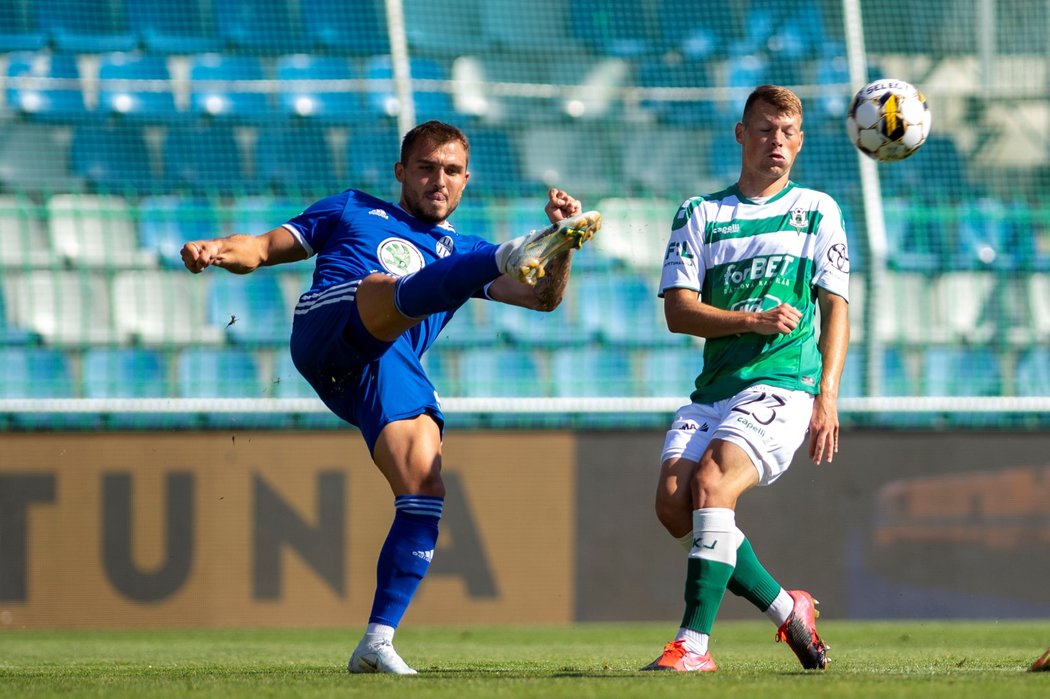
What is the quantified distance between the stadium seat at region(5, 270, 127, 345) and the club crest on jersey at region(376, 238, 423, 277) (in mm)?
6813

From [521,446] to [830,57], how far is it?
5851 mm

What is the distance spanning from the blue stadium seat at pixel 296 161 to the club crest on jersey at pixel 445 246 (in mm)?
→ 7129

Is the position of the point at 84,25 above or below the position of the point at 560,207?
above

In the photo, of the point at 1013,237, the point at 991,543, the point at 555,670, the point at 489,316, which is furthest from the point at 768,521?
the point at 555,670

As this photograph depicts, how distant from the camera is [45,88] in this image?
13.0 m

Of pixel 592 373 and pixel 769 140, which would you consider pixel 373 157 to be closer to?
pixel 592 373

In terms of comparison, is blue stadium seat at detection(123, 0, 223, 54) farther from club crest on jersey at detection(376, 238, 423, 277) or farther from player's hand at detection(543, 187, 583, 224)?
player's hand at detection(543, 187, 583, 224)

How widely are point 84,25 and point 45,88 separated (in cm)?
99

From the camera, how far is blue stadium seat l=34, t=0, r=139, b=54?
13516mm

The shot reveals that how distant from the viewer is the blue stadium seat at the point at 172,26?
13.6m

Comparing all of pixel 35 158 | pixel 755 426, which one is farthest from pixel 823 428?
pixel 35 158

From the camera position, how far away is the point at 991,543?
10531 mm

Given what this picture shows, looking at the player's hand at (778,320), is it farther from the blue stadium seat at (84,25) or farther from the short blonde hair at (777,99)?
the blue stadium seat at (84,25)

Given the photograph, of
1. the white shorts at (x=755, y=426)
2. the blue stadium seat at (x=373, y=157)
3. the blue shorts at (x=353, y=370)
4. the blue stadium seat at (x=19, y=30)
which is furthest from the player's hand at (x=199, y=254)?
the blue stadium seat at (x=19, y=30)
